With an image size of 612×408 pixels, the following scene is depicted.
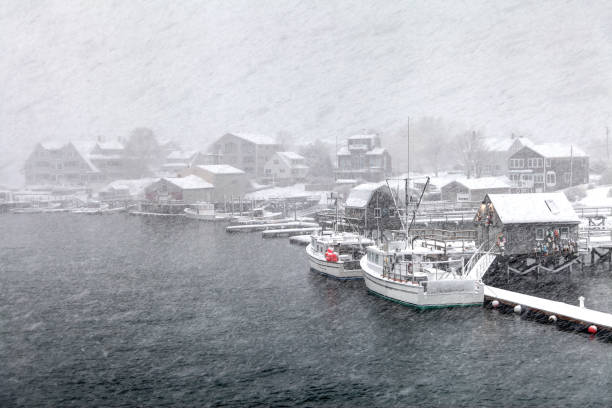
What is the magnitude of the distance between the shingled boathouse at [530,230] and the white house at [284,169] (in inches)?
3843

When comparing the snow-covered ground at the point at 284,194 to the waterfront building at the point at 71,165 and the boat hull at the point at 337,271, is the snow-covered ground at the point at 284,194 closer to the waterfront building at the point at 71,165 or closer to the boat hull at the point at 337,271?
the waterfront building at the point at 71,165

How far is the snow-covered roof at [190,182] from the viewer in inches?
5113

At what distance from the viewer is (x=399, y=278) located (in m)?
46.3

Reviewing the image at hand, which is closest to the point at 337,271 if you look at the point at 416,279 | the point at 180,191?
the point at 416,279

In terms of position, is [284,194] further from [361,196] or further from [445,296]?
[445,296]

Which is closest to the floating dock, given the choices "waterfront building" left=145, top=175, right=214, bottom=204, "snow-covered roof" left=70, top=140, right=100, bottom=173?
"waterfront building" left=145, top=175, right=214, bottom=204

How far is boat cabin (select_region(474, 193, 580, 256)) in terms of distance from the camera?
52531 millimetres

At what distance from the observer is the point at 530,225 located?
5275 cm

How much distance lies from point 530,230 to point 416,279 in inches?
516

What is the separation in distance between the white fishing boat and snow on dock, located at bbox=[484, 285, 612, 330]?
1240 centimetres

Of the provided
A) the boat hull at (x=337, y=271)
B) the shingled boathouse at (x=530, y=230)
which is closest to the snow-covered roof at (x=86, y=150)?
the boat hull at (x=337, y=271)

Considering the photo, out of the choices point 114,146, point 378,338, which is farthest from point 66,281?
→ point 114,146

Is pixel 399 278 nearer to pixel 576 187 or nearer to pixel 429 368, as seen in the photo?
pixel 429 368

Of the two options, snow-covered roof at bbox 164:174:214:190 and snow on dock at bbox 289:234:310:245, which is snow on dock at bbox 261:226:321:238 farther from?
snow-covered roof at bbox 164:174:214:190
